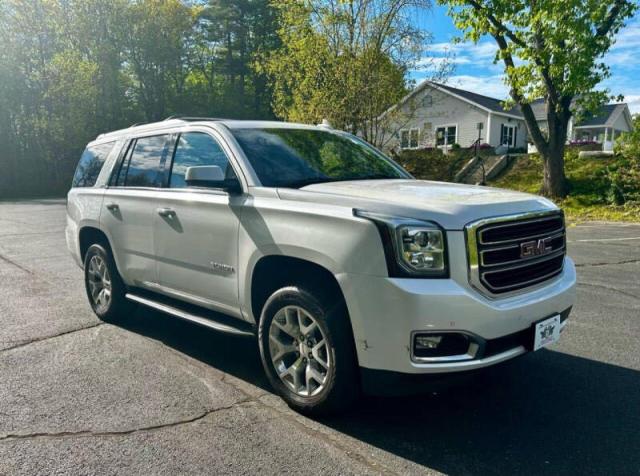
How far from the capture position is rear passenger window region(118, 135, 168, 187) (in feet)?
15.3

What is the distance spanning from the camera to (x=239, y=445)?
3.03 m

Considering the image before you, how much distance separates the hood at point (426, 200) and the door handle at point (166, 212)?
1.21m

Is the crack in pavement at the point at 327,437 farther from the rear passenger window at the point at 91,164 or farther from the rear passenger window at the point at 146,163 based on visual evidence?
the rear passenger window at the point at 91,164

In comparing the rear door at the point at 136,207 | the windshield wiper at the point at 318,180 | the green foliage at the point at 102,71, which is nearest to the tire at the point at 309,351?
the windshield wiper at the point at 318,180

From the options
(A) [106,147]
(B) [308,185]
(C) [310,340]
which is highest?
(A) [106,147]

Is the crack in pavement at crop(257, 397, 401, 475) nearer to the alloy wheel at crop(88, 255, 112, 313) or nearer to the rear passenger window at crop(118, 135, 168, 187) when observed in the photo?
the rear passenger window at crop(118, 135, 168, 187)

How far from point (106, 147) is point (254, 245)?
2.94m

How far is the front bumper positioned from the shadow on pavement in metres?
0.35

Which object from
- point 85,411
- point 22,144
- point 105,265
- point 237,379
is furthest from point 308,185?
point 22,144

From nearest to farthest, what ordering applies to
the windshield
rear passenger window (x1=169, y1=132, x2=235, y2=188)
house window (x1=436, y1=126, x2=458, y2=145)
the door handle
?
the windshield → rear passenger window (x1=169, y1=132, x2=235, y2=188) → the door handle → house window (x1=436, y1=126, x2=458, y2=145)

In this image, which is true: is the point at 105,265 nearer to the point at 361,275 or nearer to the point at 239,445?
the point at 239,445

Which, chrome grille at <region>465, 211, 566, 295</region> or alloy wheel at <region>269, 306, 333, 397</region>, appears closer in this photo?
chrome grille at <region>465, 211, 566, 295</region>

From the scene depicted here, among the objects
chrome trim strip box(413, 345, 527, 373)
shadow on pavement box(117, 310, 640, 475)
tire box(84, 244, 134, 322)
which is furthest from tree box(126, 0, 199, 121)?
chrome trim strip box(413, 345, 527, 373)

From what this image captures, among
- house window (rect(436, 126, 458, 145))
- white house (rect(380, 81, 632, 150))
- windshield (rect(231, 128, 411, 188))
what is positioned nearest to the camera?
windshield (rect(231, 128, 411, 188))
